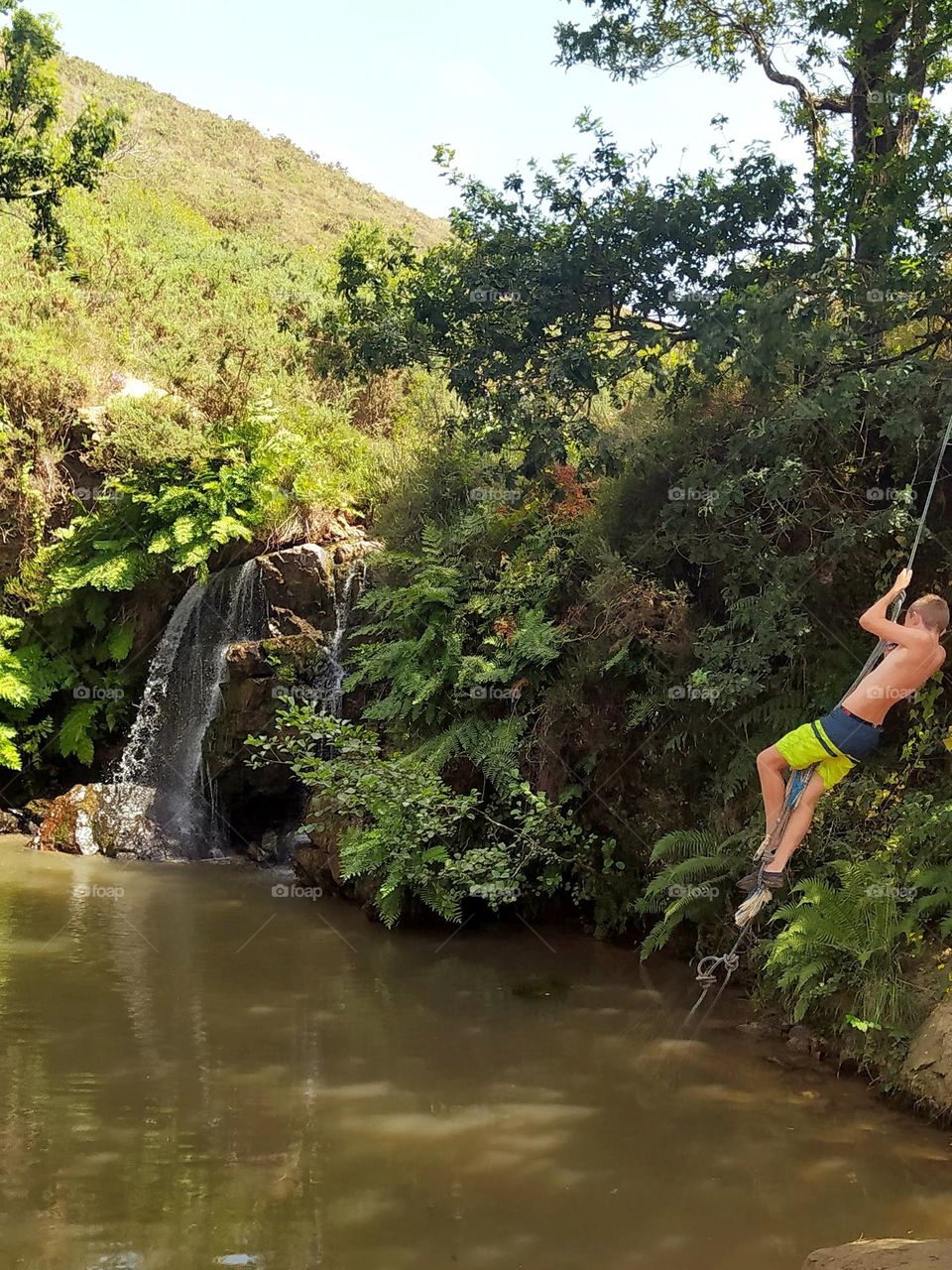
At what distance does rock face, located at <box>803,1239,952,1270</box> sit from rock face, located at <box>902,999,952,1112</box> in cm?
173

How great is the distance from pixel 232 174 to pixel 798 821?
4298cm

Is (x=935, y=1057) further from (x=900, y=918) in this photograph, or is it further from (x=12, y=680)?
(x=12, y=680)

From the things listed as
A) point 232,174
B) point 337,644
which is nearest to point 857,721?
point 337,644

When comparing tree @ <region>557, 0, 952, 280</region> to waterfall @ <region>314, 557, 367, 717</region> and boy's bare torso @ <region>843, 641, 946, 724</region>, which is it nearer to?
boy's bare torso @ <region>843, 641, 946, 724</region>

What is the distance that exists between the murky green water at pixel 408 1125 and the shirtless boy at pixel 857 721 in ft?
5.14

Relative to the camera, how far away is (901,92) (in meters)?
8.25

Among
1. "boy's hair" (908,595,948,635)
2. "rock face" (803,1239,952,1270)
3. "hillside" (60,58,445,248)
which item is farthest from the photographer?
"hillside" (60,58,445,248)

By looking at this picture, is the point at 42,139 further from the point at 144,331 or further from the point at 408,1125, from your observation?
the point at 408,1125

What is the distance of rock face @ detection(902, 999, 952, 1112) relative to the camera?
6.18 meters

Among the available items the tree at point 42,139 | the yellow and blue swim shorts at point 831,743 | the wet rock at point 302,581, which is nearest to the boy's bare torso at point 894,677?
the yellow and blue swim shorts at point 831,743

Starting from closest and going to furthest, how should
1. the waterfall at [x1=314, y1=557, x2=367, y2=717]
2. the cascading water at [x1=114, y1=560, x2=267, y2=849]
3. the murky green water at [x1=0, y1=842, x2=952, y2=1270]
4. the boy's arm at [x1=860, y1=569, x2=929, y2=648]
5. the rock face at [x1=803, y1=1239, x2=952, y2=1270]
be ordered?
the rock face at [x1=803, y1=1239, x2=952, y2=1270] → the murky green water at [x1=0, y1=842, x2=952, y2=1270] → the boy's arm at [x1=860, y1=569, x2=929, y2=648] → the waterfall at [x1=314, y1=557, x2=367, y2=717] → the cascading water at [x1=114, y1=560, x2=267, y2=849]

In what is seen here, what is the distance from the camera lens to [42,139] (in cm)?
1616

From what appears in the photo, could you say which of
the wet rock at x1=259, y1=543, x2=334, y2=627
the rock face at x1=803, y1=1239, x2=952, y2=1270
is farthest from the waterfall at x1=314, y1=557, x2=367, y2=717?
the rock face at x1=803, y1=1239, x2=952, y2=1270

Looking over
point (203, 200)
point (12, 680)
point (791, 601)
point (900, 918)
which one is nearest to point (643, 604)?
point (791, 601)
